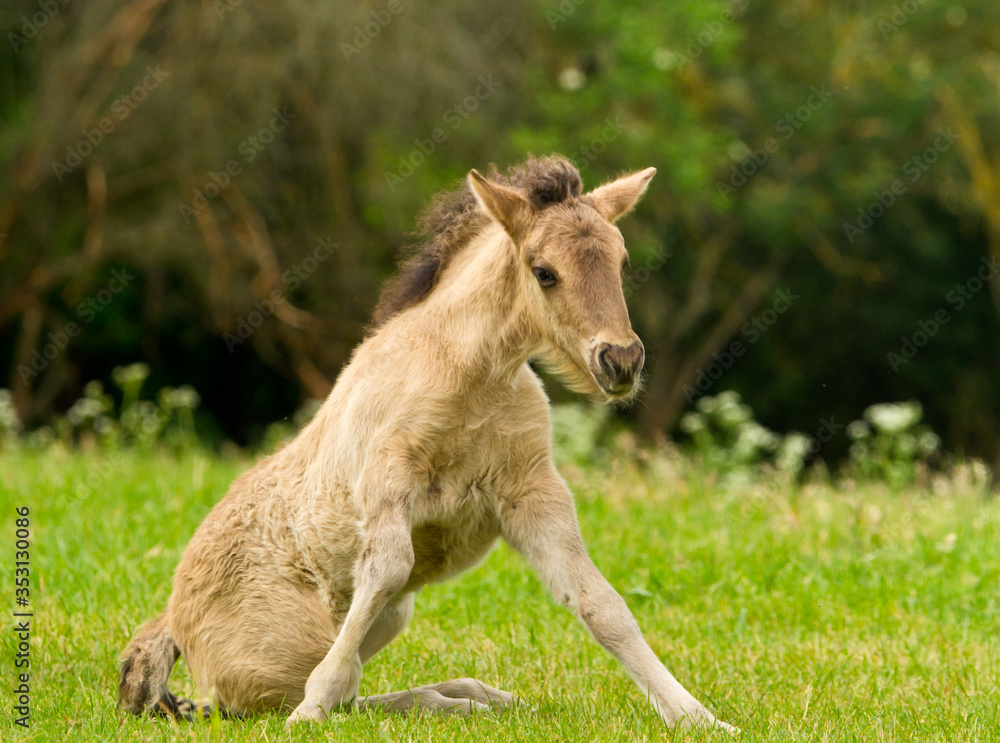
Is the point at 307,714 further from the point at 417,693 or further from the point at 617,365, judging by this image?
the point at 617,365

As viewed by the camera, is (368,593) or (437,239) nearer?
(368,593)

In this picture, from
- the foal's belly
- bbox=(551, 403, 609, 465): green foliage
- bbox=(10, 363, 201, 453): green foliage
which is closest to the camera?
the foal's belly

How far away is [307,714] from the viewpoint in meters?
4.38

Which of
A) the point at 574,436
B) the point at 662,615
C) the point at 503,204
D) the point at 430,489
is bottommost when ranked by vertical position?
the point at 574,436

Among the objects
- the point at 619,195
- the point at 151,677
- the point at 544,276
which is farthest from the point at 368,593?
the point at 619,195

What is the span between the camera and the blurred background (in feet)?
55.4

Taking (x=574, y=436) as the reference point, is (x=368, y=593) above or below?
above

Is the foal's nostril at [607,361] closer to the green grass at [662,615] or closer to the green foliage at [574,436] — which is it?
the green grass at [662,615]

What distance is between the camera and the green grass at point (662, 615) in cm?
447

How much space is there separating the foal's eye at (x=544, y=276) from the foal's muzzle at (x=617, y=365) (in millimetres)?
363

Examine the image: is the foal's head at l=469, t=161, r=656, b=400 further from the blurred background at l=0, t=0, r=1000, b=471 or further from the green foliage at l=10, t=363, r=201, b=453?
the green foliage at l=10, t=363, r=201, b=453

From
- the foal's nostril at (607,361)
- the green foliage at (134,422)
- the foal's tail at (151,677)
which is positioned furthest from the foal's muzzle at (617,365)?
the green foliage at (134,422)

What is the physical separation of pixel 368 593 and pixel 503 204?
156 centimetres

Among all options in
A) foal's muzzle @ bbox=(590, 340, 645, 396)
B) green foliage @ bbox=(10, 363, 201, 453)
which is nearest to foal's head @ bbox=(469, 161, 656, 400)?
foal's muzzle @ bbox=(590, 340, 645, 396)
